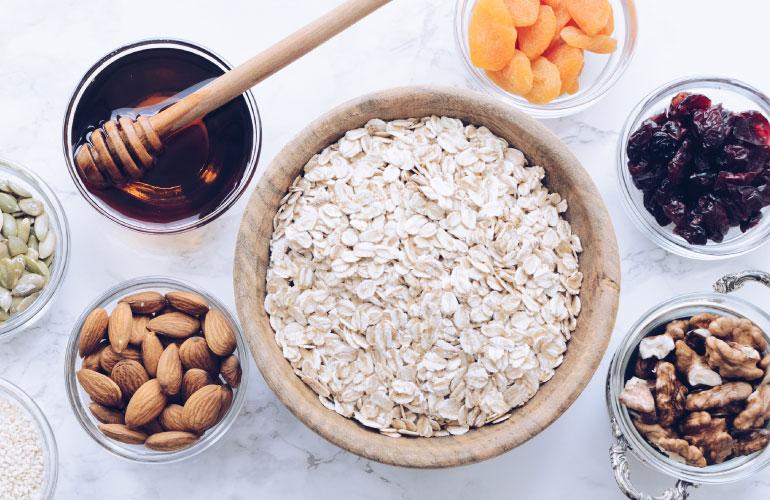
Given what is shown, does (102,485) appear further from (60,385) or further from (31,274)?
(31,274)

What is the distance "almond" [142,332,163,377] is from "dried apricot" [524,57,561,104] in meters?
0.85

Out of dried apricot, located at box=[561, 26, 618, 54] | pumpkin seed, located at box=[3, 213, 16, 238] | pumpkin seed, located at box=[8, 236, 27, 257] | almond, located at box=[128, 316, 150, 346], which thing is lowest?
almond, located at box=[128, 316, 150, 346]

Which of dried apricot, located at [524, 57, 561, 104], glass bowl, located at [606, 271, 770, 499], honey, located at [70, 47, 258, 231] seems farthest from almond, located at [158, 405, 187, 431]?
dried apricot, located at [524, 57, 561, 104]

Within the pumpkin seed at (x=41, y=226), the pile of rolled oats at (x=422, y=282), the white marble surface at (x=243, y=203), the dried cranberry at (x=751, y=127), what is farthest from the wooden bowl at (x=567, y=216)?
the pumpkin seed at (x=41, y=226)

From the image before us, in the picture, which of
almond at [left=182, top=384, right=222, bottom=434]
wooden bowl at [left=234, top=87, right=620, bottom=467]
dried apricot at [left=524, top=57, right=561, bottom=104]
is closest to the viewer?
wooden bowl at [left=234, top=87, right=620, bottom=467]

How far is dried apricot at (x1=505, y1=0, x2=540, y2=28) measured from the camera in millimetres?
1648

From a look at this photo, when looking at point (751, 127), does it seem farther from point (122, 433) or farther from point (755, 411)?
point (122, 433)

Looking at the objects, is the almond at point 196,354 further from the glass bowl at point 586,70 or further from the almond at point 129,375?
the glass bowl at point 586,70

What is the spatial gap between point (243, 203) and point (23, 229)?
42cm

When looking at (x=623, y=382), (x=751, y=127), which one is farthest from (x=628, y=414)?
(x=751, y=127)

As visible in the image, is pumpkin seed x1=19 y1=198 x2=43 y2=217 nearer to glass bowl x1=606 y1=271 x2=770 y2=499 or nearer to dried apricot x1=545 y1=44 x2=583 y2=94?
dried apricot x1=545 y1=44 x2=583 y2=94

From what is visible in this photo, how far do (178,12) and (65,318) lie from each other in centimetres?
66

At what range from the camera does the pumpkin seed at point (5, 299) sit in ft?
5.38

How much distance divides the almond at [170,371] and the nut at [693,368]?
901 millimetres
